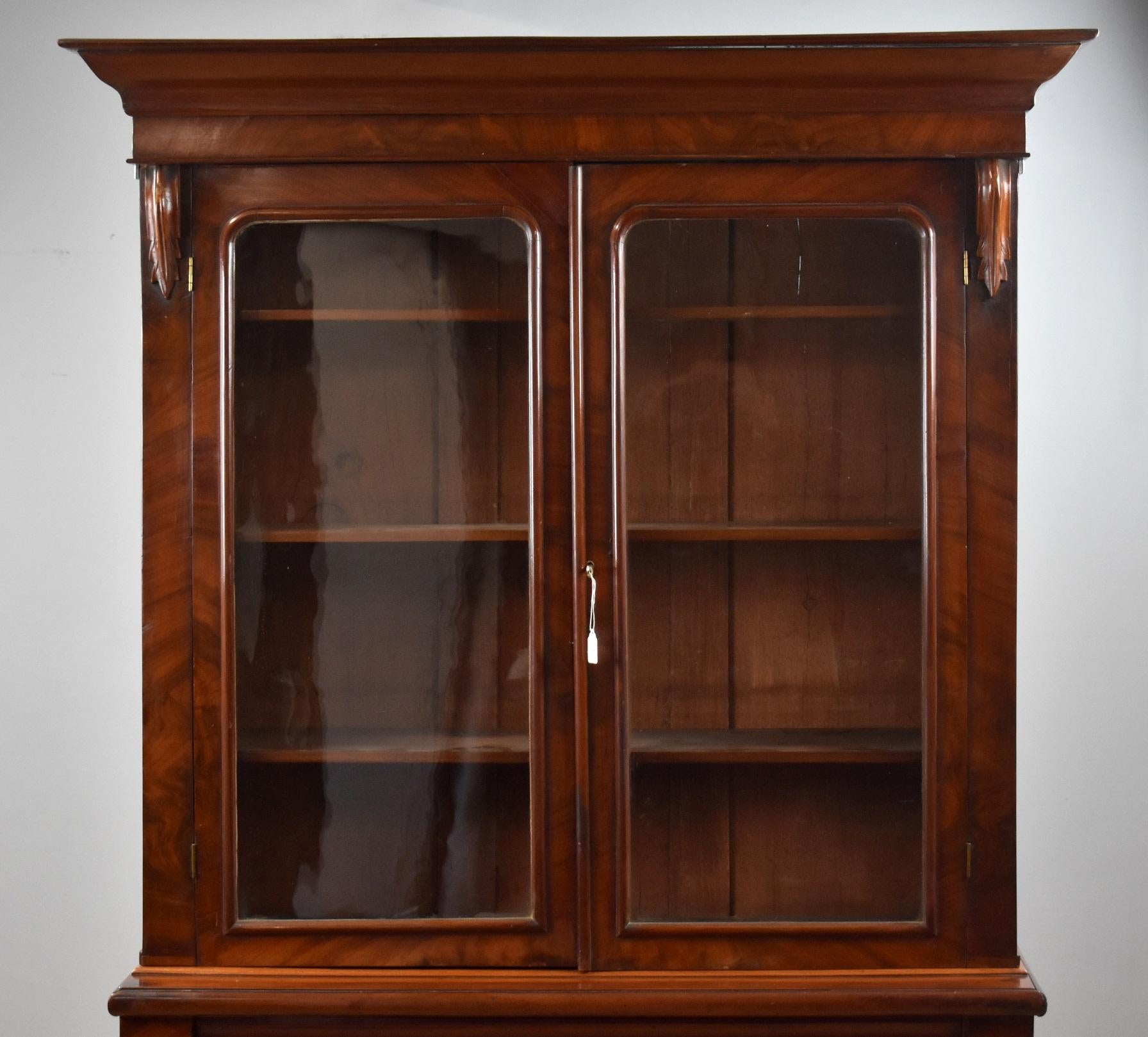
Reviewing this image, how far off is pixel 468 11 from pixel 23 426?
88 cm

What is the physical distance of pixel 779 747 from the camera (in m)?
1.18

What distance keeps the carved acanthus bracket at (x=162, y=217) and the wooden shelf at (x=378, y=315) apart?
0.32 feet

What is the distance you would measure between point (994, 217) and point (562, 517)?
1.78ft

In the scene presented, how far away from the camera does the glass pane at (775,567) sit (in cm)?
113

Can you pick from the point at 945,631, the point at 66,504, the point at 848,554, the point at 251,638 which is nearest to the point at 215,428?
the point at 251,638

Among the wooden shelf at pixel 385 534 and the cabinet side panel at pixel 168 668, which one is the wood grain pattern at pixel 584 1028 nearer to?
the cabinet side panel at pixel 168 668

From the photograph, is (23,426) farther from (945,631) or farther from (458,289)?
(945,631)

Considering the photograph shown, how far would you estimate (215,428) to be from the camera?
3.68 feet

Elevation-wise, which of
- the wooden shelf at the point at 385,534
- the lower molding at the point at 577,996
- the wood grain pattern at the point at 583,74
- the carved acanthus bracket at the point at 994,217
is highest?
the wood grain pattern at the point at 583,74

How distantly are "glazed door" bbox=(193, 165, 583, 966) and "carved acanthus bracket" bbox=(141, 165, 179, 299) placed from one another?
0.03 meters

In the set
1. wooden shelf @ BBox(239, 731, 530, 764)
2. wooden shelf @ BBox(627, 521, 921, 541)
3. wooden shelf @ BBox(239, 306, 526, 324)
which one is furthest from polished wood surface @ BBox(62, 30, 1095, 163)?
wooden shelf @ BBox(239, 731, 530, 764)

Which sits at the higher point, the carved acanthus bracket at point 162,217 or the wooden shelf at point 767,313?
the carved acanthus bracket at point 162,217

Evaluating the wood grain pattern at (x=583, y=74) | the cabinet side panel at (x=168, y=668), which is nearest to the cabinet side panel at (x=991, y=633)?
the wood grain pattern at (x=583, y=74)

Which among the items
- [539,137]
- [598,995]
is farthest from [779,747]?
[539,137]
